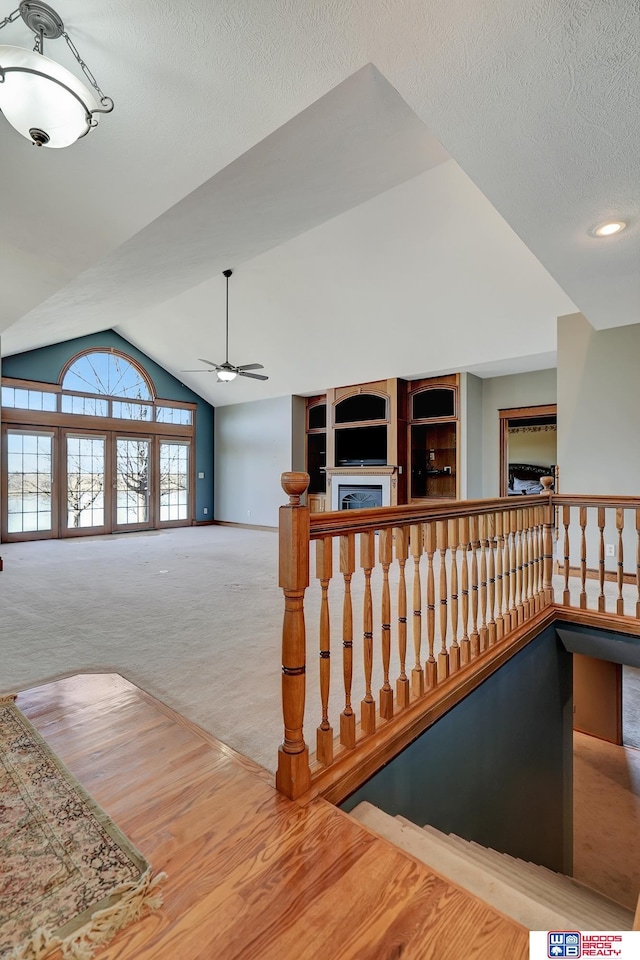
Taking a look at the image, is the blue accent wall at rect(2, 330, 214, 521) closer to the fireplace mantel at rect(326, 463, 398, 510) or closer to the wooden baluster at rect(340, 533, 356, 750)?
the fireplace mantel at rect(326, 463, 398, 510)

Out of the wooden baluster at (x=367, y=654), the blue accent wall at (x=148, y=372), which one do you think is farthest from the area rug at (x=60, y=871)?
the blue accent wall at (x=148, y=372)

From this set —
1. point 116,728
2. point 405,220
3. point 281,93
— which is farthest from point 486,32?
point 405,220

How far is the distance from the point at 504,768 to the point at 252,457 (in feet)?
25.0

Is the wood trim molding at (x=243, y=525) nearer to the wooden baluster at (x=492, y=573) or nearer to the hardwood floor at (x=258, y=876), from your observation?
the wooden baluster at (x=492, y=573)

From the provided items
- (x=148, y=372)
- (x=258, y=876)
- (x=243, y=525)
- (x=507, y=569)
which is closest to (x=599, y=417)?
(x=507, y=569)

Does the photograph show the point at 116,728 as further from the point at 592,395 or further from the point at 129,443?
the point at 129,443

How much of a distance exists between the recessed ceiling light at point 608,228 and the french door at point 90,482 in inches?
321

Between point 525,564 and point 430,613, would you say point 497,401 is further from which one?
point 430,613

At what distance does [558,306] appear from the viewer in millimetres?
4984

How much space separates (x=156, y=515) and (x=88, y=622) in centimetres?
615

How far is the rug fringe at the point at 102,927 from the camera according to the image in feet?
3.40

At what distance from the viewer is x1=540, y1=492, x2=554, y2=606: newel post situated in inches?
133

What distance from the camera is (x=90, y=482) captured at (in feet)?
27.6

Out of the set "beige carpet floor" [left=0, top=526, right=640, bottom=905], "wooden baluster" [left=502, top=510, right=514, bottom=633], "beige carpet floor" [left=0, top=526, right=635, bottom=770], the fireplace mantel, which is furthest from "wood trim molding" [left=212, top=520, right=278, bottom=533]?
"wooden baluster" [left=502, top=510, right=514, bottom=633]
